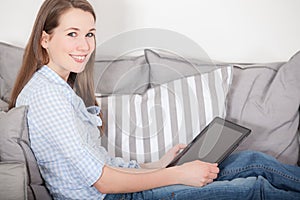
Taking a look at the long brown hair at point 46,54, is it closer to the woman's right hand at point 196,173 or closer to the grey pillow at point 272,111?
the woman's right hand at point 196,173

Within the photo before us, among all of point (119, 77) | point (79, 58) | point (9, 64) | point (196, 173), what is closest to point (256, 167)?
point (196, 173)

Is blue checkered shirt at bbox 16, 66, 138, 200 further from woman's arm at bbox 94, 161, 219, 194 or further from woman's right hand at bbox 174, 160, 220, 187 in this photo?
woman's right hand at bbox 174, 160, 220, 187

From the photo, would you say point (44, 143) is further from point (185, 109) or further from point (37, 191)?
point (185, 109)

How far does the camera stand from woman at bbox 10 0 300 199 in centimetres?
127

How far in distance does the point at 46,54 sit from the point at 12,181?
1.42ft

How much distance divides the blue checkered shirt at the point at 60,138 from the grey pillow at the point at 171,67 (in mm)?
312

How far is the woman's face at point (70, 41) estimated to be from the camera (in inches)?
53.8

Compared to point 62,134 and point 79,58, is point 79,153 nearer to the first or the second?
point 62,134

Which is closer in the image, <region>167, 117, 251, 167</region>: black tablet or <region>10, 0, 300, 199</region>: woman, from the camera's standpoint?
<region>10, 0, 300, 199</region>: woman

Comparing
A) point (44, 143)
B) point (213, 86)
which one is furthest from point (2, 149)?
point (213, 86)

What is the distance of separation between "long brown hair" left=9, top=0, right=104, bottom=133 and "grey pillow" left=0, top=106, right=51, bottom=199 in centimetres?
19

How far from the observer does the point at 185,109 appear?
144cm

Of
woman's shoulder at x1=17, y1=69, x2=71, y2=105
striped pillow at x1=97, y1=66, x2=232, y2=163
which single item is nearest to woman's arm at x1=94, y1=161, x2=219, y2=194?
striped pillow at x1=97, y1=66, x2=232, y2=163

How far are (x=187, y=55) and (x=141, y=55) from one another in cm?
50
